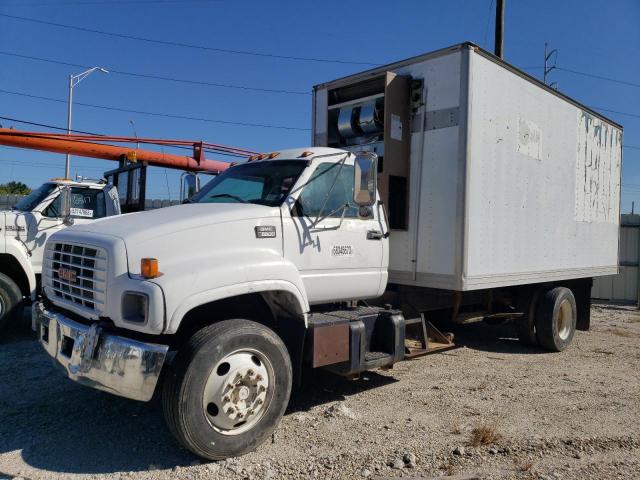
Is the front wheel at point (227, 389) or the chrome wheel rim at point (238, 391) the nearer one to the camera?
the front wheel at point (227, 389)

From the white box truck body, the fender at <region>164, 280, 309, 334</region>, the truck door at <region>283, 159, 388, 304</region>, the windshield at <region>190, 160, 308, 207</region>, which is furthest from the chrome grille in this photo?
the white box truck body

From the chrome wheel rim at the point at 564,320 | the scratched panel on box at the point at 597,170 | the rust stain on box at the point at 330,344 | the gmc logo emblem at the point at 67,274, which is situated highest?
the scratched panel on box at the point at 597,170

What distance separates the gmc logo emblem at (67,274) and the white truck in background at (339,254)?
3 cm

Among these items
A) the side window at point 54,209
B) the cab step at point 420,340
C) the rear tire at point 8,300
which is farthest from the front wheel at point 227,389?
the side window at point 54,209

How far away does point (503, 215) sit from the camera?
6438 mm

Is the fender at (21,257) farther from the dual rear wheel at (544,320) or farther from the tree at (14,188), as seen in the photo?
the tree at (14,188)

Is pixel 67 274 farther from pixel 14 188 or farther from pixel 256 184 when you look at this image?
pixel 14 188

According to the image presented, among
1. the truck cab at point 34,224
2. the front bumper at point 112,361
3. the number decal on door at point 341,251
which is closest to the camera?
the front bumper at point 112,361

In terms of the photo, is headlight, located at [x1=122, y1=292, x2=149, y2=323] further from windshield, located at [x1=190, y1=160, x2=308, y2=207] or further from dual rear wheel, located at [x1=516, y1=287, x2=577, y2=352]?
dual rear wheel, located at [x1=516, y1=287, x2=577, y2=352]

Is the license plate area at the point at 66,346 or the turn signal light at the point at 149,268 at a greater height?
the turn signal light at the point at 149,268

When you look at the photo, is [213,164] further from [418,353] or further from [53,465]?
[53,465]

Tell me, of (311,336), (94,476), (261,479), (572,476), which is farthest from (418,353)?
(94,476)

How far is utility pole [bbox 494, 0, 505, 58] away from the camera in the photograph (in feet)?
46.2

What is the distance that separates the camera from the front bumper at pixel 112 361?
3.47m
